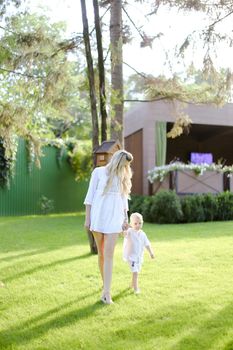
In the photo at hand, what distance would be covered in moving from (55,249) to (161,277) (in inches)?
107

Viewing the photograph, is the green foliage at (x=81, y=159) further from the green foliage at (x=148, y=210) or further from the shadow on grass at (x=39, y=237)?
the shadow on grass at (x=39, y=237)

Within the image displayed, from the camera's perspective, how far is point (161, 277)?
5.55m

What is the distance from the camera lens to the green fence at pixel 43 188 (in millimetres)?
17547

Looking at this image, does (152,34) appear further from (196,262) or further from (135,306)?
(135,306)

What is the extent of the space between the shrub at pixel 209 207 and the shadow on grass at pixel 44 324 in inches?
332

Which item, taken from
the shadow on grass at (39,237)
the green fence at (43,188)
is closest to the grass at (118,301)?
the shadow on grass at (39,237)

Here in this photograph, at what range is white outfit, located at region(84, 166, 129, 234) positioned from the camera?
4.59 m

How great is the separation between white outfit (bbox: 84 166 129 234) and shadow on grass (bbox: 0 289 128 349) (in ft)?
2.45

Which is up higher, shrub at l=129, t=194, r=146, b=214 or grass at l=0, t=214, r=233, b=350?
shrub at l=129, t=194, r=146, b=214

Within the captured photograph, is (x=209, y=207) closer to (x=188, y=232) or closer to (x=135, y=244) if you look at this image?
(x=188, y=232)

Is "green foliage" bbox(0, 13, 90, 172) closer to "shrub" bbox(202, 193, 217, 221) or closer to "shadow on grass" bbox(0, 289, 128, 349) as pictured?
"shadow on grass" bbox(0, 289, 128, 349)

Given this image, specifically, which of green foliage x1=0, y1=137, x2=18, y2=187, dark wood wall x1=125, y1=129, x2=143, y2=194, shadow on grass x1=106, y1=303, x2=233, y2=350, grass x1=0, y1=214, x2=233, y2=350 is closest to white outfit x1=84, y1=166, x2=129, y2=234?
grass x1=0, y1=214, x2=233, y2=350

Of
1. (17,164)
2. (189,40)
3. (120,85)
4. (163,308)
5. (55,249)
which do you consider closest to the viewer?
(163,308)

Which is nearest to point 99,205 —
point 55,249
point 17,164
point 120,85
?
point 55,249
